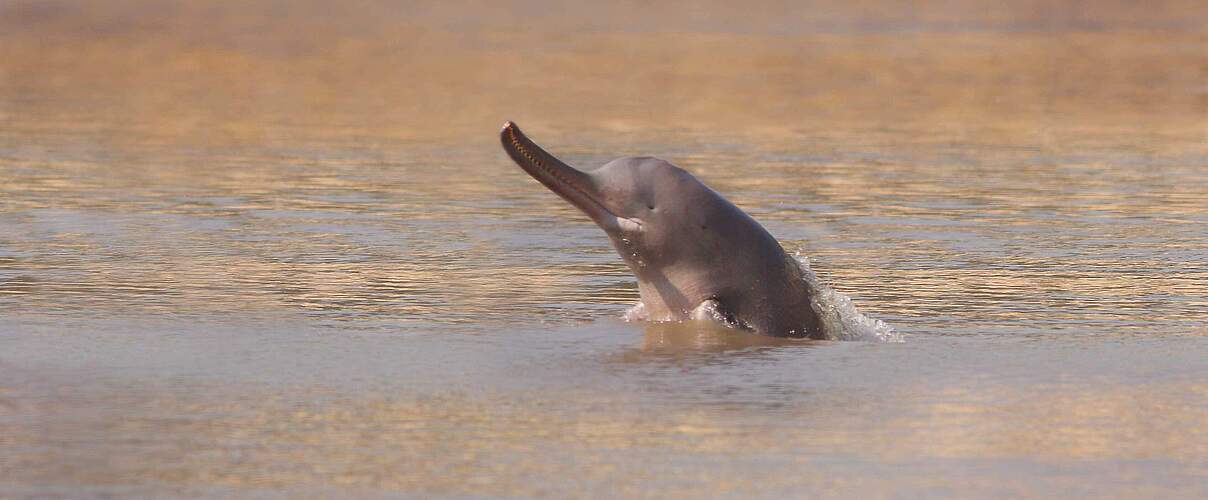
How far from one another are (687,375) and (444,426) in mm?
1373

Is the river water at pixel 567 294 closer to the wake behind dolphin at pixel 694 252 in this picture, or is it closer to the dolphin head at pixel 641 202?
the wake behind dolphin at pixel 694 252

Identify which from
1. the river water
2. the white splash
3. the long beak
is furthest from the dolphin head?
the white splash

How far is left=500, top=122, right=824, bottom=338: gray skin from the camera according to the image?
10016mm

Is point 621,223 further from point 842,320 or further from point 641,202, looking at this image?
point 842,320

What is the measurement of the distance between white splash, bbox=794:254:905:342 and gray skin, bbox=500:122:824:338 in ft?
0.17

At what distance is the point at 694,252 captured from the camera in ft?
33.0

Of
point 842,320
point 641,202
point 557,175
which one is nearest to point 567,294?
point 557,175

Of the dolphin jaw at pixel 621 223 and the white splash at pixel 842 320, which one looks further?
the dolphin jaw at pixel 621 223

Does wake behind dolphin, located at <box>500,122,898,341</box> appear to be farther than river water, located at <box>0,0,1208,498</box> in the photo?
Yes

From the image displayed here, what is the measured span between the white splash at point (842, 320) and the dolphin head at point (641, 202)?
527mm

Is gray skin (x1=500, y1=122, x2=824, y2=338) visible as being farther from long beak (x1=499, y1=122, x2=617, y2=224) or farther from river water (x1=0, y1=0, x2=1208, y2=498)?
river water (x1=0, y1=0, x2=1208, y2=498)


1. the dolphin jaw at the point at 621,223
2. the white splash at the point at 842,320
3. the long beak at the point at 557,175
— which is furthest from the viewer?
the long beak at the point at 557,175

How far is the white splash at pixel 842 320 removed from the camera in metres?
9.98

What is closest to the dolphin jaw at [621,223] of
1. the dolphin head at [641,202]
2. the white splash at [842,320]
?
the dolphin head at [641,202]
